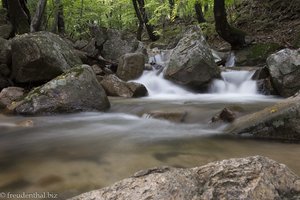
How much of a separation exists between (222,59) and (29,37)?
660 centimetres

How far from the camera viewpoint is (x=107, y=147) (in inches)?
180

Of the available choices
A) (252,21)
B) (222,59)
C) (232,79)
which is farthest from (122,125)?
(252,21)

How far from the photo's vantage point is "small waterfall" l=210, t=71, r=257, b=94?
9.01 metres

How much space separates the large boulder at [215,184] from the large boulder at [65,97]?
495 centimetres

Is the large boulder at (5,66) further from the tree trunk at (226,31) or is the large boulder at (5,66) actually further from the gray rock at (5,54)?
the tree trunk at (226,31)

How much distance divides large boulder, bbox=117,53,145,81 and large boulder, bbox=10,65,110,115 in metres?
3.61

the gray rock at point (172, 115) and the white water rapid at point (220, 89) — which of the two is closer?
the gray rock at point (172, 115)

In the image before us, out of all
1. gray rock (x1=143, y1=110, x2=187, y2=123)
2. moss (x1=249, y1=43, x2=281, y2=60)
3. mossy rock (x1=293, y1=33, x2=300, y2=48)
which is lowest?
gray rock (x1=143, y1=110, x2=187, y2=123)

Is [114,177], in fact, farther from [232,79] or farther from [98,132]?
[232,79]

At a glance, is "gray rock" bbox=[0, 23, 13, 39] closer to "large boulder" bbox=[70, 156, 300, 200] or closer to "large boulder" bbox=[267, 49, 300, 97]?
"large boulder" bbox=[267, 49, 300, 97]

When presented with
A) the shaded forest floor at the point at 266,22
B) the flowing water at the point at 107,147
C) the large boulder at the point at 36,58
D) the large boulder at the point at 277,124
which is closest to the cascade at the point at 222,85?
the flowing water at the point at 107,147

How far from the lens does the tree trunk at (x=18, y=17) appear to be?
12.3 metres

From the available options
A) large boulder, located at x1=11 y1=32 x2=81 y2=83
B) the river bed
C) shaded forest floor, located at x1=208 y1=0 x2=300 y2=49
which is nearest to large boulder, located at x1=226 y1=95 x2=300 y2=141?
the river bed

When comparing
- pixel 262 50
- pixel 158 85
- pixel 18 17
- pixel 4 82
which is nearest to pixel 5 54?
pixel 4 82
